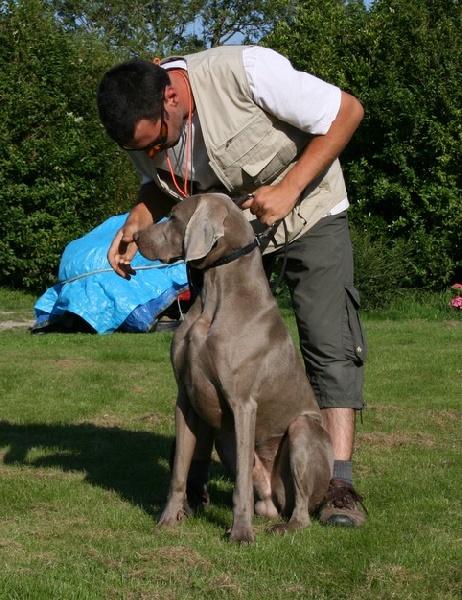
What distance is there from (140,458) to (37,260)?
29.5ft

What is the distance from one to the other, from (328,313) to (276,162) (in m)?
0.79

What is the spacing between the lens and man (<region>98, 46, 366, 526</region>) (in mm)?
4535

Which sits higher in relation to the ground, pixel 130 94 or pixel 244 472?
pixel 130 94

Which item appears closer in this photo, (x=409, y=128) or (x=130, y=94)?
(x=130, y=94)

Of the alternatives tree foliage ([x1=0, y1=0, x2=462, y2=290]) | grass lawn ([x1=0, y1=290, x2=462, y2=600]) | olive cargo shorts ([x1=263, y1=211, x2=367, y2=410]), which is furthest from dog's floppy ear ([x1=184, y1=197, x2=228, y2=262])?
tree foliage ([x1=0, y1=0, x2=462, y2=290])

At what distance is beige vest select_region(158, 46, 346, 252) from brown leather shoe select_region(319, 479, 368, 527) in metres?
1.26

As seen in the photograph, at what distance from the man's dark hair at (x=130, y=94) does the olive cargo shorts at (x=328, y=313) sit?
1.01m

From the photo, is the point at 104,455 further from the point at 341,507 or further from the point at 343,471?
the point at 341,507

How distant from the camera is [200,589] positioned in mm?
3676

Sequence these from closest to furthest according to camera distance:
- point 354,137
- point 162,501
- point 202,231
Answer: point 202,231 < point 162,501 < point 354,137

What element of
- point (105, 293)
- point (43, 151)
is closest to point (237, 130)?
point (105, 293)

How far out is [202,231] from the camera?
173 inches

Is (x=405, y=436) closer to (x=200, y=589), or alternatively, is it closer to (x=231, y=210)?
(x=231, y=210)

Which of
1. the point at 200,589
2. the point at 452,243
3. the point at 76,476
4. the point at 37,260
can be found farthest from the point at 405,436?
the point at 37,260
